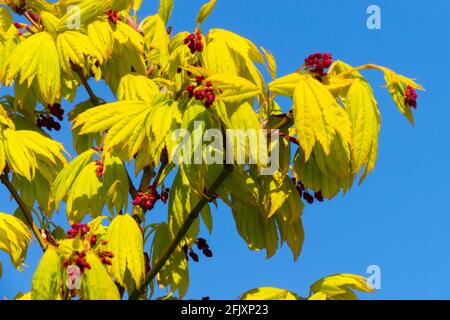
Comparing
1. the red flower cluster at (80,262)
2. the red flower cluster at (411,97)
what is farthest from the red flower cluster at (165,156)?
the red flower cluster at (411,97)

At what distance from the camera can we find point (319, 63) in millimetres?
4645

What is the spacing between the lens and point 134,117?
5.02 m

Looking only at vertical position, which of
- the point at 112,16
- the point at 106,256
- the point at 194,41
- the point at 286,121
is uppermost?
the point at 112,16

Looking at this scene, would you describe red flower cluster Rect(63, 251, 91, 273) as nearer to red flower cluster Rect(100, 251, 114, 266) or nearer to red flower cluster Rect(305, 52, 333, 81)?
red flower cluster Rect(100, 251, 114, 266)

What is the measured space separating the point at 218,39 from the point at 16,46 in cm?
256

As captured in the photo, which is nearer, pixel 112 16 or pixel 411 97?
pixel 411 97

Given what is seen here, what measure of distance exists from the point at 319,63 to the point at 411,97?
0.64 metres

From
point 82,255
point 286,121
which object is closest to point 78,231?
point 82,255

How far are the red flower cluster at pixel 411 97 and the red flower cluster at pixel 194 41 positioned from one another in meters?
1.32

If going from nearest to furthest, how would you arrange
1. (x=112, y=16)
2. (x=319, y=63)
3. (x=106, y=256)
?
1. (x=106, y=256)
2. (x=319, y=63)
3. (x=112, y=16)

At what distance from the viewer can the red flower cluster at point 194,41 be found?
5094 mm

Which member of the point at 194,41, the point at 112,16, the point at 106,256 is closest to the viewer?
the point at 106,256

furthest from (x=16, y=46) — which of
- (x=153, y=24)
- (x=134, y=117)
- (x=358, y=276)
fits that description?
(x=358, y=276)

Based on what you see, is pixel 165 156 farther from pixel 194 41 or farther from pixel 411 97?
pixel 411 97
